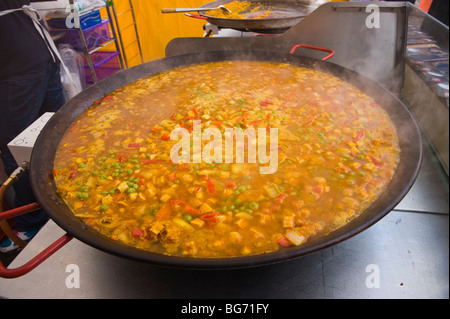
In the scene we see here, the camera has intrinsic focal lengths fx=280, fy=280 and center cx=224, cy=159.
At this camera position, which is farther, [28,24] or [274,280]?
[28,24]

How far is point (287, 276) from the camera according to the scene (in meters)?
1.50

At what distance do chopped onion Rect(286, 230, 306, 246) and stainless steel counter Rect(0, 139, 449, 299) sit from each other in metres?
0.22

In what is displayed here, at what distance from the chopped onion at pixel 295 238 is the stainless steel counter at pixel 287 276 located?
0.22 meters

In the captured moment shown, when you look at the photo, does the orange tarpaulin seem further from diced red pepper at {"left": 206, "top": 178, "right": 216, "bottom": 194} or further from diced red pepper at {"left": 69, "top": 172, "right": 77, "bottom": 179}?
diced red pepper at {"left": 206, "top": 178, "right": 216, "bottom": 194}

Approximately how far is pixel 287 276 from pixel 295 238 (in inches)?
9.7

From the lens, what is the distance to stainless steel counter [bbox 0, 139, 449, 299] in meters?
1.42

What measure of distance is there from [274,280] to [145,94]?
6.89 feet

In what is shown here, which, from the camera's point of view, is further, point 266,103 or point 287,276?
point 266,103

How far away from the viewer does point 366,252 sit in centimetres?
157

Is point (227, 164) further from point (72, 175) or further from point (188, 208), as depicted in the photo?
point (72, 175)
